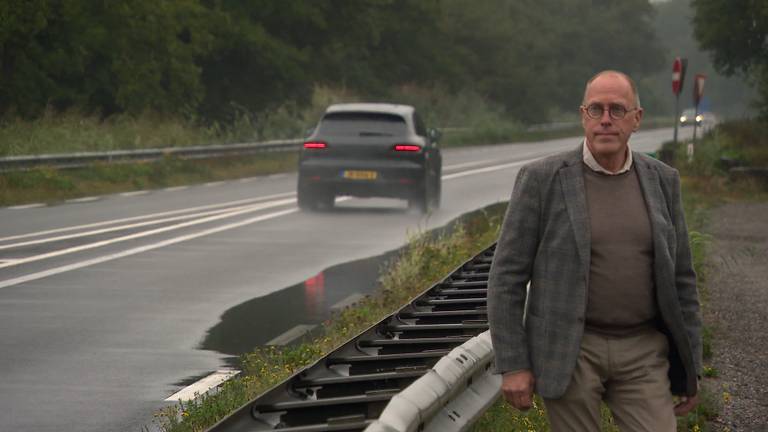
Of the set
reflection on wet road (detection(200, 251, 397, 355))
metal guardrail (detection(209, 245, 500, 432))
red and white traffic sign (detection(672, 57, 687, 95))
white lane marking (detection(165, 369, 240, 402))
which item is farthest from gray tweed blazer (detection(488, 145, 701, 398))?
red and white traffic sign (detection(672, 57, 687, 95))

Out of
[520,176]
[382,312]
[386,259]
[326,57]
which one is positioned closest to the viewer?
[520,176]

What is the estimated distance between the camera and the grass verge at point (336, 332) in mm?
7926

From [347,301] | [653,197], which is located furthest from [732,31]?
[653,197]

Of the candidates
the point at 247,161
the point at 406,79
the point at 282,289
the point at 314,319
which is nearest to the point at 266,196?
the point at 247,161

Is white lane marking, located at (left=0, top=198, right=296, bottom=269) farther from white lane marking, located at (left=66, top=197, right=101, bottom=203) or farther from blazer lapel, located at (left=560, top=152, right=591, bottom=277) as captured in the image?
blazer lapel, located at (left=560, top=152, right=591, bottom=277)

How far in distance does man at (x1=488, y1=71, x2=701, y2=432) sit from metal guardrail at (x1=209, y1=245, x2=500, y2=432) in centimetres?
59

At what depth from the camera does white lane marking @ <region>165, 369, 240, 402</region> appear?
874 centimetres

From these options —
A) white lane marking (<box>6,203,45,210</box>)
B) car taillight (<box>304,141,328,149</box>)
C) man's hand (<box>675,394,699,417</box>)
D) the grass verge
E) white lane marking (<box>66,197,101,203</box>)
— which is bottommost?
white lane marking (<box>66,197,101,203</box>)

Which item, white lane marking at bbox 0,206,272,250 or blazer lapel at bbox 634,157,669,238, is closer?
blazer lapel at bbox 634,157,669,238

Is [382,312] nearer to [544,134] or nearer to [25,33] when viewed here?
[25,33]

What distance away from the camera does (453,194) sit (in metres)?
30.2

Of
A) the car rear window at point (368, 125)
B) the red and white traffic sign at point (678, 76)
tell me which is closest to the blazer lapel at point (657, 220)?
the car rear window at point (368, 125)

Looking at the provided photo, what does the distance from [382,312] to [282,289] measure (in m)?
2.46

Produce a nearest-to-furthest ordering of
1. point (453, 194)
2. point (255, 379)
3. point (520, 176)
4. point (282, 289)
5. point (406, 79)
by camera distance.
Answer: point (520, 176)
point (255, 379)
point (282, 289)
point (453, 194)
point (406, 79)
